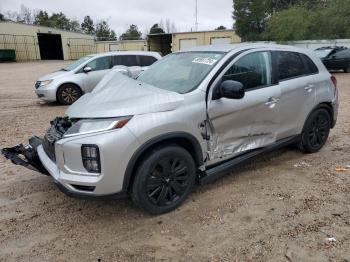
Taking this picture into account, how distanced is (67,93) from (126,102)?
7.69 meters

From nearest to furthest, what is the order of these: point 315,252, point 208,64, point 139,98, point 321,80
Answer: point 315,252 → point 139,98 → point 208,64 → point 321,80

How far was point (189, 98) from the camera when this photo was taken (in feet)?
12.3

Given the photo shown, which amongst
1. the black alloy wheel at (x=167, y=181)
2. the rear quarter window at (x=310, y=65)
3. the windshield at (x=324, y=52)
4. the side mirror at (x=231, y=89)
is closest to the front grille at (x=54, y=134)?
the black alloy wheel at (x=167, y=181)

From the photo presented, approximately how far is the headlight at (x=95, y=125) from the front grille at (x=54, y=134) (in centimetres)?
24

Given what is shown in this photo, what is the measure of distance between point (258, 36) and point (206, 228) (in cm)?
4461

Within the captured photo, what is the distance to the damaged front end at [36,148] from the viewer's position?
12.2 ft

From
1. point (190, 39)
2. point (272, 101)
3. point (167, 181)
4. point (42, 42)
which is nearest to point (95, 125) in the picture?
point (167, 181)

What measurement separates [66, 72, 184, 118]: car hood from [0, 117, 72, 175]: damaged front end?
17cm

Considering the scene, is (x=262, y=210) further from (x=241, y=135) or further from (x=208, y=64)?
(x=208, y=64)

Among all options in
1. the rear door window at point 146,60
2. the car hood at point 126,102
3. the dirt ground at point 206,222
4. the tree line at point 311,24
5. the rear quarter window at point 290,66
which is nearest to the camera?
the dirt ground at point 206,222

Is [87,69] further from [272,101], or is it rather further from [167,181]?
[167,181]

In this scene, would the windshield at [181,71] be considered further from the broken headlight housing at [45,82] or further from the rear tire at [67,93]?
the broken headlight housing at [45,82]

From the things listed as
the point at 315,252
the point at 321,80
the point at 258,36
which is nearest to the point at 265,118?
the point at 321,80

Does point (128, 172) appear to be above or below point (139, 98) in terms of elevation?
below
